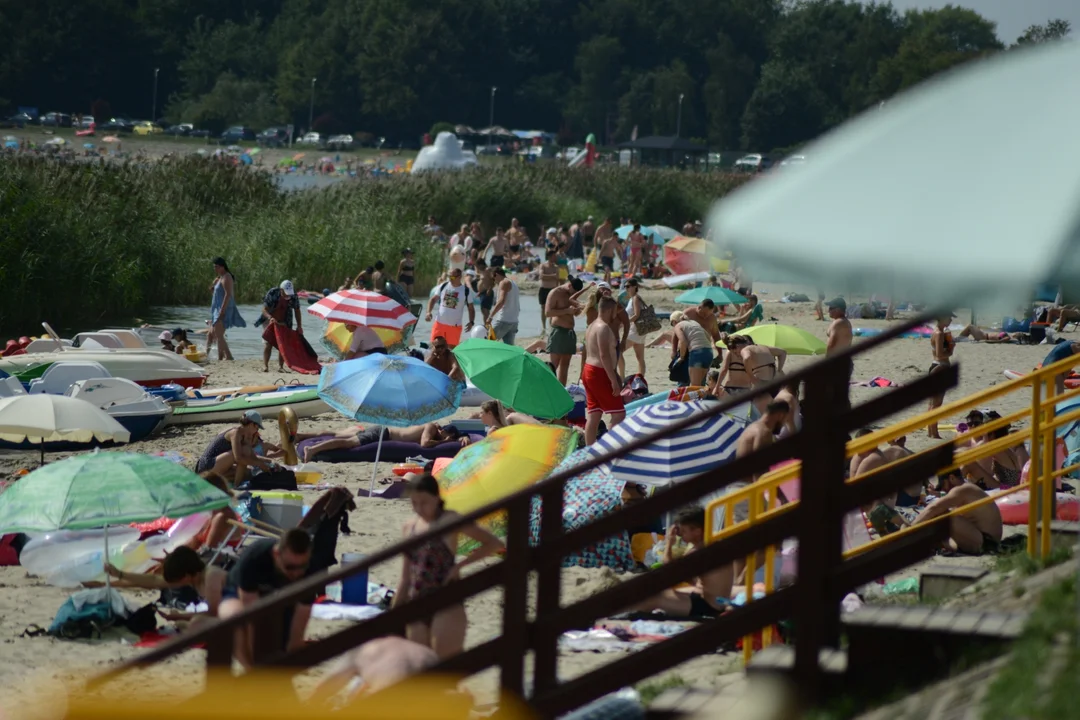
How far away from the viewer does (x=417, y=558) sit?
18.7 feet

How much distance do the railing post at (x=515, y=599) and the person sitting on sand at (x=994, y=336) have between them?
57.6ft

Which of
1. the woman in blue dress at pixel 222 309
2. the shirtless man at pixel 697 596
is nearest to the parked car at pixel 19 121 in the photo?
the woman in blue dress at pixel 222 309

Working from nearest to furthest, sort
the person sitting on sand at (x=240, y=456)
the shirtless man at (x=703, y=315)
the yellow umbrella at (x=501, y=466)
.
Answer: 1. the yellow umbrella at (x=501, y=466)
2. the person sitting on sand at (x=240, y=456)
3. the shirtless man at (x=703, y=315)

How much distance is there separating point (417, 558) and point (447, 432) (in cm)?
713

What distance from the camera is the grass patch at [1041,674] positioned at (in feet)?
11.8

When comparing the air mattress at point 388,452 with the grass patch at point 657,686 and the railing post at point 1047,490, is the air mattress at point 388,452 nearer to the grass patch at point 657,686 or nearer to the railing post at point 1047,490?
the grass patch at point 657,686

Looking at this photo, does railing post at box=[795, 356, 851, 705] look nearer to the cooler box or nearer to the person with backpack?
the cooler box

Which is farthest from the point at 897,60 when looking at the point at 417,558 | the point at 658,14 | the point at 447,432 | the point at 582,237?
the point at 417,558

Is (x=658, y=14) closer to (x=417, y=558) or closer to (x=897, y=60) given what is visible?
(x=897, y=60)

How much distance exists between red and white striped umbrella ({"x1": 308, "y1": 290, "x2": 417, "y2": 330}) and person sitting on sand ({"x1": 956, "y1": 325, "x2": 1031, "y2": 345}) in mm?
9391

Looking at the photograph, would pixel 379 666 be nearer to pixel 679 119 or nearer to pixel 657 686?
pixel 657 686

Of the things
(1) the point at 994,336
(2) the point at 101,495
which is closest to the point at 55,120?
(1) the point at 994,336

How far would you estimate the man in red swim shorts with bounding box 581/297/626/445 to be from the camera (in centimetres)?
1167

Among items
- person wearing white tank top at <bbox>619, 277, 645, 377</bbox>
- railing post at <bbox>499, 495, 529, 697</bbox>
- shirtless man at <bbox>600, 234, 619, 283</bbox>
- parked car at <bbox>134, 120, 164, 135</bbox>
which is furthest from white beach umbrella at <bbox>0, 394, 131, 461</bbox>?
parked car at <bbox>134, 120, 164, 135</bbox>
